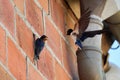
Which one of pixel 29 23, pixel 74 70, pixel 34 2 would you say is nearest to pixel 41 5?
pixel 34 2

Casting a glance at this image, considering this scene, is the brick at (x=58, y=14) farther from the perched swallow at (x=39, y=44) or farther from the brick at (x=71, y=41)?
the perched swallow at (x=39, y=44)

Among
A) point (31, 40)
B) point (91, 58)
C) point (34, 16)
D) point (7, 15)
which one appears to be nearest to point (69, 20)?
point (91, 58)

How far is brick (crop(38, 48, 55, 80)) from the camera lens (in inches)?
86.4

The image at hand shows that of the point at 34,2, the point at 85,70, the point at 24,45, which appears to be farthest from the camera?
the point at 85,70

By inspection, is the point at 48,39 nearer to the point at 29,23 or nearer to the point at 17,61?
the point at 29,23

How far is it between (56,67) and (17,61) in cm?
47

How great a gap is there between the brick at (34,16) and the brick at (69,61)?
0.29 metres

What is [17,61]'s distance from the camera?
6.35 ft

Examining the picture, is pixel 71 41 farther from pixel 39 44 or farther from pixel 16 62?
pixel 16 62

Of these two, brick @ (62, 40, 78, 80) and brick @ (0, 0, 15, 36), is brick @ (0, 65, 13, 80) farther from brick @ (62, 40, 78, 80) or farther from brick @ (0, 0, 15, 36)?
brick @ (62, 40, 78, 80)

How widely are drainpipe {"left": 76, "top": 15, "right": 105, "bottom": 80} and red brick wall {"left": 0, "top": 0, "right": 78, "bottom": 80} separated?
80 millimetres

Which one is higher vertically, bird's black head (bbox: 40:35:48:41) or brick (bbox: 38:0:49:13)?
brick (bbox: 38:0:49:13)

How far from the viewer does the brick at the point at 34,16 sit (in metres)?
2.18

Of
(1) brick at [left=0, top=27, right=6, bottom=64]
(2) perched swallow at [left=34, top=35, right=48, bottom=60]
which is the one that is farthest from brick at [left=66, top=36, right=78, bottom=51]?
(1) brick at [left=0, top=27, right=6, bottom=64]
